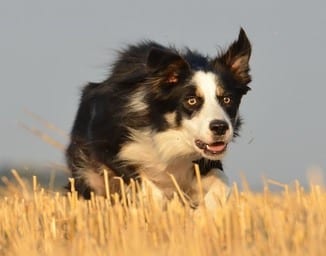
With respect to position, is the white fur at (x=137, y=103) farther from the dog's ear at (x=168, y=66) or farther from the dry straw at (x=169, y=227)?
the dry straw at (x=169, y=227)

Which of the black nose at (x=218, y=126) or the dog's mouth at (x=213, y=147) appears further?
the dog's mouth at (x=213, y=147)

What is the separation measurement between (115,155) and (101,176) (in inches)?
12.8

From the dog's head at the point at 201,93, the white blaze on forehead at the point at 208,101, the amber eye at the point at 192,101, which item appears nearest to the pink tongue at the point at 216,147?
the dog's head at the point at 201,93

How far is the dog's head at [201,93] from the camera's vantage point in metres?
7.30

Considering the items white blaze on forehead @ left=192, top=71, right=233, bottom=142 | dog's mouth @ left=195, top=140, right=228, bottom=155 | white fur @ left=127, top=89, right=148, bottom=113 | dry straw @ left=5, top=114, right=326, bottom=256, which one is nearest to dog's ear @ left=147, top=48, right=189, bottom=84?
white blaze on forehead @ left=192, top=71, right=233, bottom=142

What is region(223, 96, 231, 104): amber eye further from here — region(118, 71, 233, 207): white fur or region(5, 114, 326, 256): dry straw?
region(5, 114, 326, 256): dry straw

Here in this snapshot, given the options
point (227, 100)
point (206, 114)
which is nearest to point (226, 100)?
point (227, 100)

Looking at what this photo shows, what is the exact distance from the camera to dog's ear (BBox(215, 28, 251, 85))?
804 centimetres

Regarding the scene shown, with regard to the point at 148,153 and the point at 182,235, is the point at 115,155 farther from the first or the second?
the point at 182,235

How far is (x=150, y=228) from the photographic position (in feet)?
18.4

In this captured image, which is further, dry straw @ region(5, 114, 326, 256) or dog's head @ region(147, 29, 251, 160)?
dog's head @ region(147, 29, 251, 160)

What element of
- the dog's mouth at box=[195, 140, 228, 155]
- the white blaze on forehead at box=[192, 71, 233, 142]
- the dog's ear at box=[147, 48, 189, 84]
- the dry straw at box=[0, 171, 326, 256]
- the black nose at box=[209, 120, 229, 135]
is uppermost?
the dog's ear at box=[147, 48, 189, 84]

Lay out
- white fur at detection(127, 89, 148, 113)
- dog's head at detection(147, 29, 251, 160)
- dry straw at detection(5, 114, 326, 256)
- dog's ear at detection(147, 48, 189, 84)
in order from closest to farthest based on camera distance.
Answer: dry straw at detection(5, 114, 326, 256) → dog's head at detection(147, 29, 251, 160) → dog's ear at detection(147, 48, 189, 84) → white fur at detection(127, 89, 148, 113)

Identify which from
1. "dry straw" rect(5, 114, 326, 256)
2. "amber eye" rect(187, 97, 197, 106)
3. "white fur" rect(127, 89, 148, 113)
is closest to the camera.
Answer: "dry straw" rect(5, 114, 326, 256)
